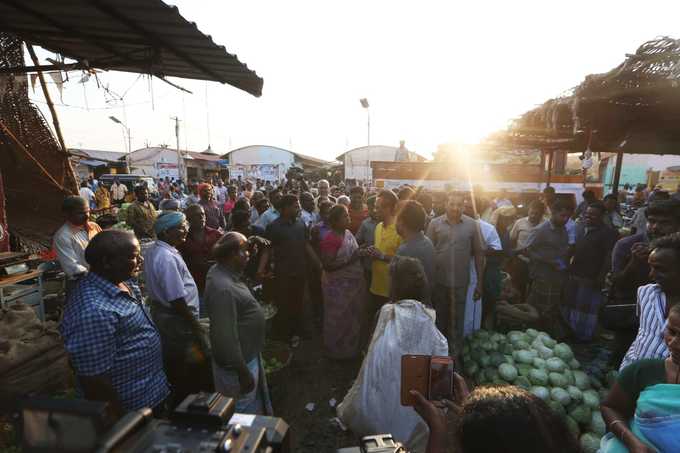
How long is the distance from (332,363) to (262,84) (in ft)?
12.9

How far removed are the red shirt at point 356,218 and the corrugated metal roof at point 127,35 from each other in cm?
245

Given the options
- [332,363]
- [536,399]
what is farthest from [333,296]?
[536,399]

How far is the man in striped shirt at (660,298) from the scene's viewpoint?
2025mm

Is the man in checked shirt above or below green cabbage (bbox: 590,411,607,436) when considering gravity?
above

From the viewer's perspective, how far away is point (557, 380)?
324cm

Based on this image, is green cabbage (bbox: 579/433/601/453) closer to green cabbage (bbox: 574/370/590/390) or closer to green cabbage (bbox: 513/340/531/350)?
green cabbage (bbox: 574/370/590/390)

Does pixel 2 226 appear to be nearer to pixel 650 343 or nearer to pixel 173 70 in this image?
pixel 173 70

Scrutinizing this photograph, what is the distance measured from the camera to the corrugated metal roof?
3.15m

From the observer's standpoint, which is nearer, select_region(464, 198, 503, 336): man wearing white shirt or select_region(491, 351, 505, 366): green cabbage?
select_region(491, 351, 505, 366): green cabbage

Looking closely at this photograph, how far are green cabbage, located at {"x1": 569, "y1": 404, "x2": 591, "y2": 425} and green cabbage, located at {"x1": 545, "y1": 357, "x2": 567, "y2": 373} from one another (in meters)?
0.36

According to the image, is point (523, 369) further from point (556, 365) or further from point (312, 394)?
point (312, 394)

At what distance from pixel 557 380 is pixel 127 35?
5.60 metres

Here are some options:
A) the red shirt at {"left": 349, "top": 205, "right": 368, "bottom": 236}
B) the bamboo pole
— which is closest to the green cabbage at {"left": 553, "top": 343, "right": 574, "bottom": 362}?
the red shirt at {"left": 349, "top": 205, "right": 368, "bottom": 236}

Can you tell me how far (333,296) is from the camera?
14.1 feet
